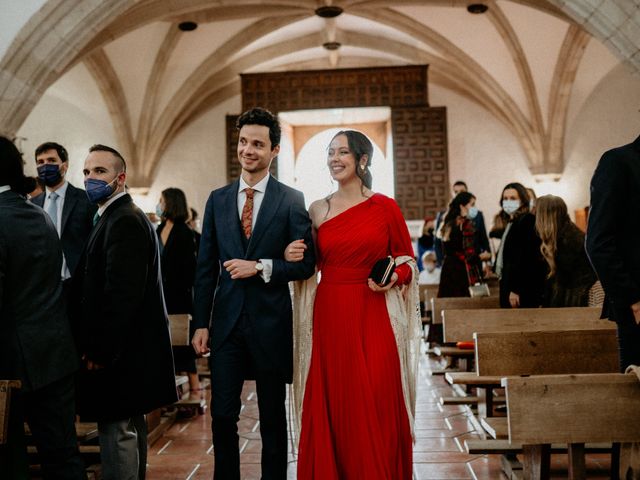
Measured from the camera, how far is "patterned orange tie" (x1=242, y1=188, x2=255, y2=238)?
290cm

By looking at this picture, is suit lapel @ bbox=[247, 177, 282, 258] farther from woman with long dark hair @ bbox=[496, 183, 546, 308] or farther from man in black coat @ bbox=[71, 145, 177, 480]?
woman with long dark hair @ bbox=[496, 183, 546, 308]

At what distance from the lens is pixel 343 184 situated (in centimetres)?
318

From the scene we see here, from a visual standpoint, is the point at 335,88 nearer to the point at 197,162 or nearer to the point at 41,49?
the point at 197,162

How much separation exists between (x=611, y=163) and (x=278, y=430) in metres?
1.60

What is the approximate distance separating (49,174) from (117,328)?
1343mm

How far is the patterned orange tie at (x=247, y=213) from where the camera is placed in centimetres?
290

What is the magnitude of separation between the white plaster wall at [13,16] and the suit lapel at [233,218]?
18.5 feet

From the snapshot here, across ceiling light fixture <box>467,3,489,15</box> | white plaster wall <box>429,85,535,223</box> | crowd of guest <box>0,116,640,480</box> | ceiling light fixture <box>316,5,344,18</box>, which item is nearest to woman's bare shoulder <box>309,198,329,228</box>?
crowd of guest <box>0,116,640,480</box>

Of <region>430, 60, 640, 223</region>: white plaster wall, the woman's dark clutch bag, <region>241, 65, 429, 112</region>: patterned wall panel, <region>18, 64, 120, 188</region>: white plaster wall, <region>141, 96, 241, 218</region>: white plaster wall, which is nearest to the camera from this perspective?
the woman's dark clutch bag

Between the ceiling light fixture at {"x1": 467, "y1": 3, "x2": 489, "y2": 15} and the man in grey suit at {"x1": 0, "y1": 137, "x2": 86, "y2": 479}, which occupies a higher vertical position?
the ceiling light fixture at {"x1": 467, "y1": 3, "x2": 489, "y2": 15}

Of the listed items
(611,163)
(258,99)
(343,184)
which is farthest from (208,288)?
(258,99)

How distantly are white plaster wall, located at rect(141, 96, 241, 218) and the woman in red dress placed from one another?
13260 mm

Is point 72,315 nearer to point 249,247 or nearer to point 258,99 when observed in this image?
point 249,247

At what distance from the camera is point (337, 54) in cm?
1549
